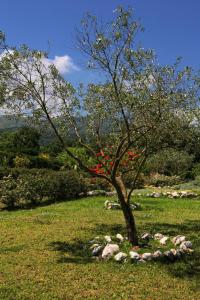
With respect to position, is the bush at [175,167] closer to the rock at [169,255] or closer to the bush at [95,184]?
the bush at [95,184]

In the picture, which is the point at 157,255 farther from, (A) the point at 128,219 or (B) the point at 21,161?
(B) the point at 21,161

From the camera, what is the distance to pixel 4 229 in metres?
17.1

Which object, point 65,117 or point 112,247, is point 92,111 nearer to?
point 65,117

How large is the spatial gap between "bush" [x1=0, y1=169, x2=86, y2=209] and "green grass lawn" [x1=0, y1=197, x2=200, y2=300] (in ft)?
21.3

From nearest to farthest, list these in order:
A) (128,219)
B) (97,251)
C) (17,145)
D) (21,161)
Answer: (97,251) < (128,219) < (21,161) < (17,145)

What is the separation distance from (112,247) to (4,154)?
47.8 meters

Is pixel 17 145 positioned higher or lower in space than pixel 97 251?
higher

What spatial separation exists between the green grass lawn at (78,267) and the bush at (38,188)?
21.3ft

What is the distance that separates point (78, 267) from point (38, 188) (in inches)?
616

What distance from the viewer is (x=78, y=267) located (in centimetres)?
1138

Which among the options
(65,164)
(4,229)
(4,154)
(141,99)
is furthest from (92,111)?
(4,154)

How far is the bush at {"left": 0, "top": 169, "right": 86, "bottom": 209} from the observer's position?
25953 millimetres

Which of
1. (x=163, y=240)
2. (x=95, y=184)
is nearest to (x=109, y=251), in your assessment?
(x=163, y=240)

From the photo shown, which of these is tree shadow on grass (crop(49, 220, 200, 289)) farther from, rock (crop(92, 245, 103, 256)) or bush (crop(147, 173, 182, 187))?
bush (crop(147, 173, 182, 187))
